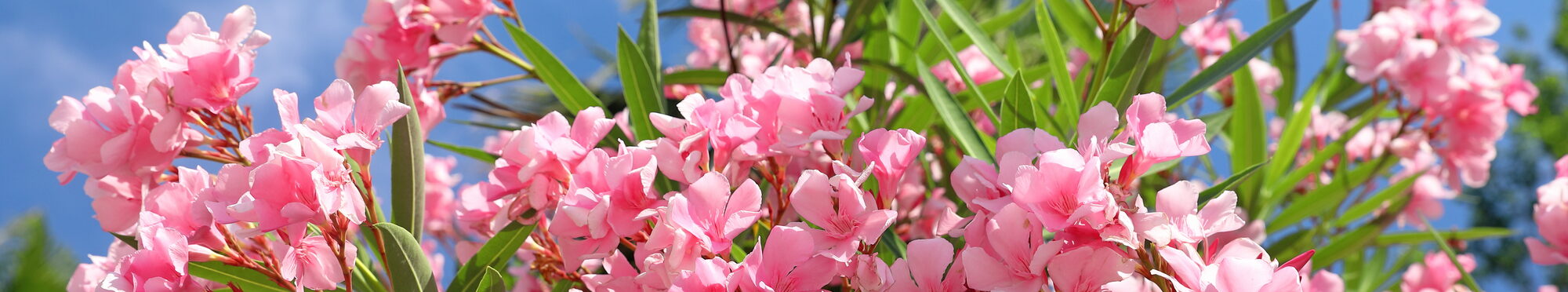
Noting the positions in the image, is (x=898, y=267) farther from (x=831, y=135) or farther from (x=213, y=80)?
(x=213, y=80)

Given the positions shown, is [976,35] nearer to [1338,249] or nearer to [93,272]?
[1338,249]

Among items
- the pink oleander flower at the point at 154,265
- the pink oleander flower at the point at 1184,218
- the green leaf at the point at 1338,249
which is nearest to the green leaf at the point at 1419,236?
the green leaf at the point at 1338,249

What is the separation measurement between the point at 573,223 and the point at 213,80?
0.31 meters

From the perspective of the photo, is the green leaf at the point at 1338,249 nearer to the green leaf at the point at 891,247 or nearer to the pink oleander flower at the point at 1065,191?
the green leaf at the point at 891,247

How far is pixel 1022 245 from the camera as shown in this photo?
58 cm

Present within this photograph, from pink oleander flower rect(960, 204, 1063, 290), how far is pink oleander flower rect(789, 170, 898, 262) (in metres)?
0.06

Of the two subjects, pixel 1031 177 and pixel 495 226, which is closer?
pixel 1031 177

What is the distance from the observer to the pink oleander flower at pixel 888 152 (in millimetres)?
640

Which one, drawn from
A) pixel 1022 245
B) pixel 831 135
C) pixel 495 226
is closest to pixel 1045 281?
pixel 1022 245

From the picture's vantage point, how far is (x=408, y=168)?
72 centimetres

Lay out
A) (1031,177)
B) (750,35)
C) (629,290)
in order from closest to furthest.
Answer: (1031,177), (629,290), (750,35)

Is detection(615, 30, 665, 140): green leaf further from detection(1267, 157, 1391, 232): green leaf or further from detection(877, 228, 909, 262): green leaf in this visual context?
detection(1267, 157, 1391, 232): green leaf

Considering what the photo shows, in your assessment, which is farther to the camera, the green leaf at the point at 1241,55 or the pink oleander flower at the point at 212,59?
the green leaf at the point at 1241,55

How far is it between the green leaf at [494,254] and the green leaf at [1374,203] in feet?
4.19
